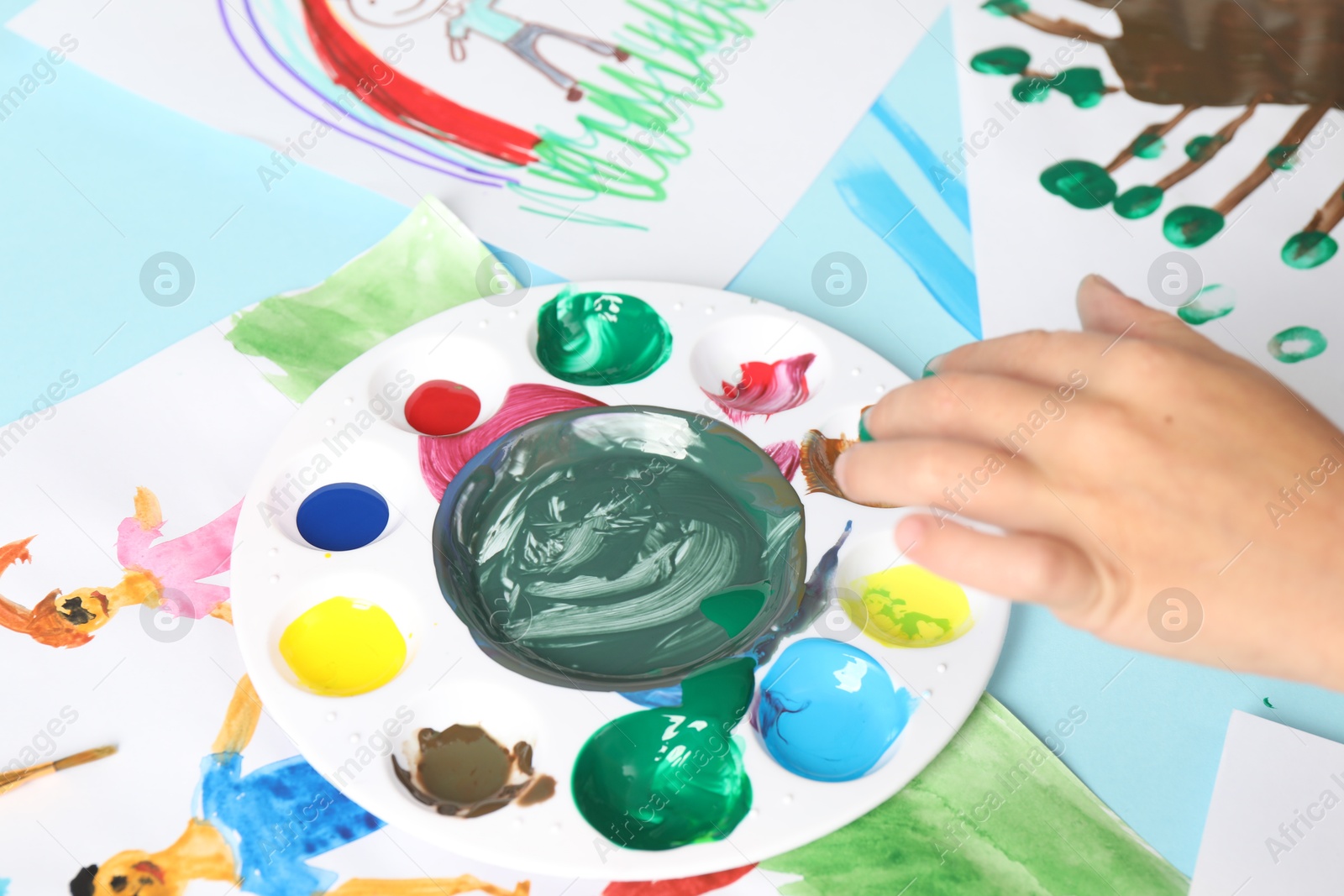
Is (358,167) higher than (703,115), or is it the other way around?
(703,115)

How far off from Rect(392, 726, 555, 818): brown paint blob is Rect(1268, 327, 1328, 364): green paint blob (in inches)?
35.6

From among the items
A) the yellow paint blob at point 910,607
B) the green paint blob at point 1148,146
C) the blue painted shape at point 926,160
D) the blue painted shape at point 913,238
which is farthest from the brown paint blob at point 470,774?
the green paint blob at point 1148,146

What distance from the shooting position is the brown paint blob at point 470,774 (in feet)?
2.76

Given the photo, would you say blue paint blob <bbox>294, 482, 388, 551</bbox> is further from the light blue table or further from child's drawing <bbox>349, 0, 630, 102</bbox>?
child's drawing <bbox>349, 0, 630, 102</bbox>

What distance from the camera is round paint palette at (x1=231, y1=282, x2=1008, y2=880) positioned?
0.85 m

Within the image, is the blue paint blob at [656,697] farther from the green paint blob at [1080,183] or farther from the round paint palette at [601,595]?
the green paint blob at [1080,183]

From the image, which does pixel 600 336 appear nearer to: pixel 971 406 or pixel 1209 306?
pixel 971 406

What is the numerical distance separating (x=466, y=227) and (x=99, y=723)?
2.16 ft

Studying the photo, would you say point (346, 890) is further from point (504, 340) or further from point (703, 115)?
point (703, 115)

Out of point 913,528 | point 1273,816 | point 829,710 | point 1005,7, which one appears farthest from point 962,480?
point 1005,7

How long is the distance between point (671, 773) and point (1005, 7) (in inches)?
48.2

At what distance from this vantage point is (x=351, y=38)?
1.50 meters

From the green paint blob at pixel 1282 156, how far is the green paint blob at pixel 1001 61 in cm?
33

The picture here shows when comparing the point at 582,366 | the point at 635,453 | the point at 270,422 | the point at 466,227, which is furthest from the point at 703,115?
the point at 270,422
